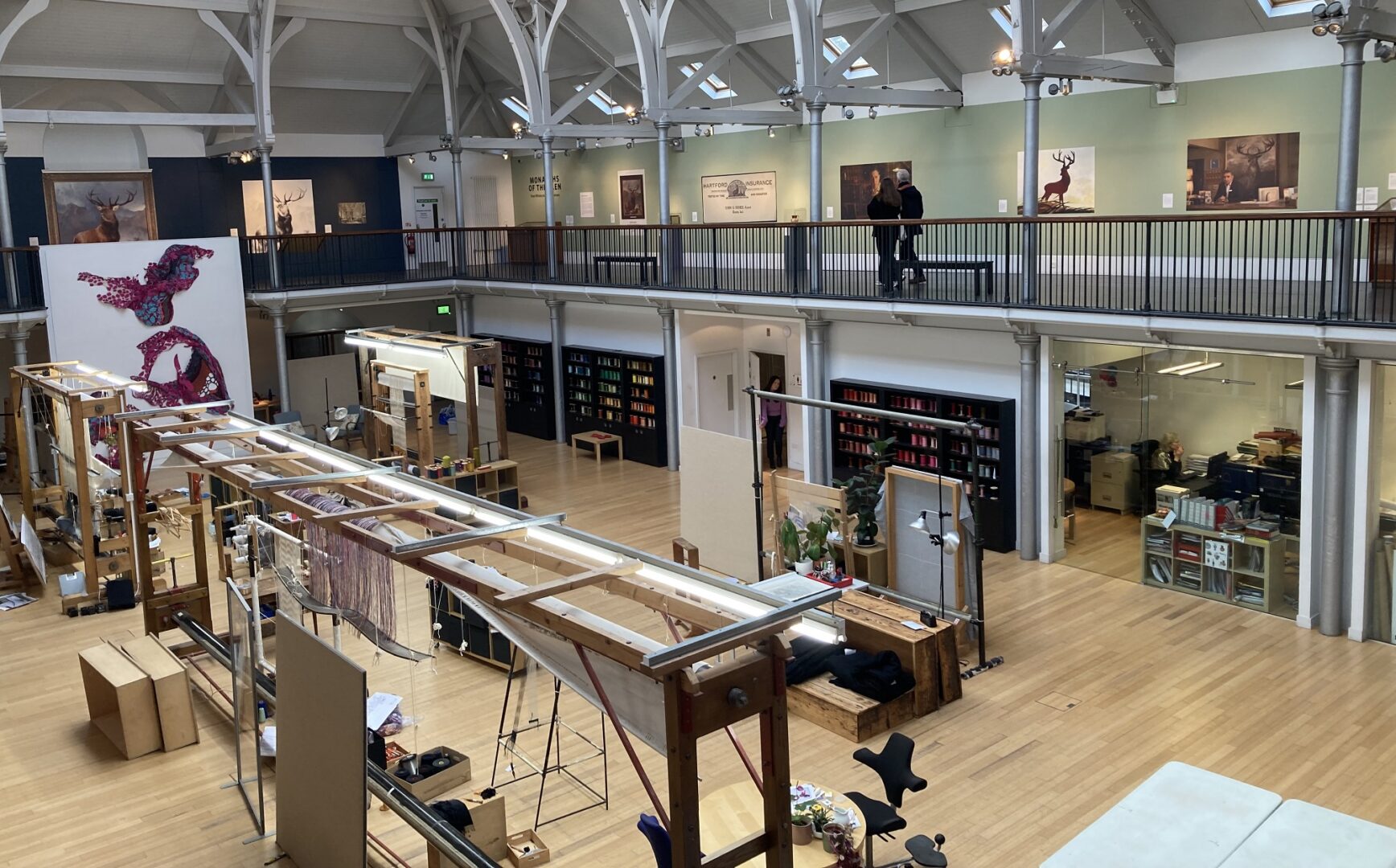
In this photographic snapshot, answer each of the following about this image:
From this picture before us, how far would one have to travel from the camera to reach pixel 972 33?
16.6m

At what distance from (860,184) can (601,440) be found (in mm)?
6128

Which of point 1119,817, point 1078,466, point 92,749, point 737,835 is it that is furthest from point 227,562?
point 1119,817

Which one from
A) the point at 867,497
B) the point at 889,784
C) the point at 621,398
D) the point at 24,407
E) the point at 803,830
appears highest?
the point at 24,407

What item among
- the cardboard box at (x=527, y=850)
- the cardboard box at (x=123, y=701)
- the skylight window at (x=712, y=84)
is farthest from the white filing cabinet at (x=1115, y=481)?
the skylight window at (x=712, y=84)

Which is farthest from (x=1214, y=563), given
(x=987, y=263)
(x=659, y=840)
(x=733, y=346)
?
(x=733, y=346)

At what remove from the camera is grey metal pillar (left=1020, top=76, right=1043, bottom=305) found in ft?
41.8

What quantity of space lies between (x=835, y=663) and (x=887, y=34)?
35.2ft

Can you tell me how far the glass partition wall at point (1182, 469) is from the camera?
38.8ft

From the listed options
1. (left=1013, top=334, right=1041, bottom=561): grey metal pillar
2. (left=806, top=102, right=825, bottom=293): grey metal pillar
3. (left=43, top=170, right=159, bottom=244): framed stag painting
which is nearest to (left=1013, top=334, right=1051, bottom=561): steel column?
(left=1013, top=334, right=1041, bottom=561): grey metal pillar

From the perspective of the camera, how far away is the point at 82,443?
12641mm

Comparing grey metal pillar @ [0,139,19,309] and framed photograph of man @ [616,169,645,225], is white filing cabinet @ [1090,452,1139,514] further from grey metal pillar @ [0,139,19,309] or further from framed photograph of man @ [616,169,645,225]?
grey metal pillar @ [0,139,19,309]

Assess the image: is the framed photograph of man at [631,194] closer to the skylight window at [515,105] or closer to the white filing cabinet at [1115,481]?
the skylight window at [515,105]

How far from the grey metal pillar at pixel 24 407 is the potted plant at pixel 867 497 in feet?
34.4

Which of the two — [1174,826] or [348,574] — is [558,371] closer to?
[348,574]
